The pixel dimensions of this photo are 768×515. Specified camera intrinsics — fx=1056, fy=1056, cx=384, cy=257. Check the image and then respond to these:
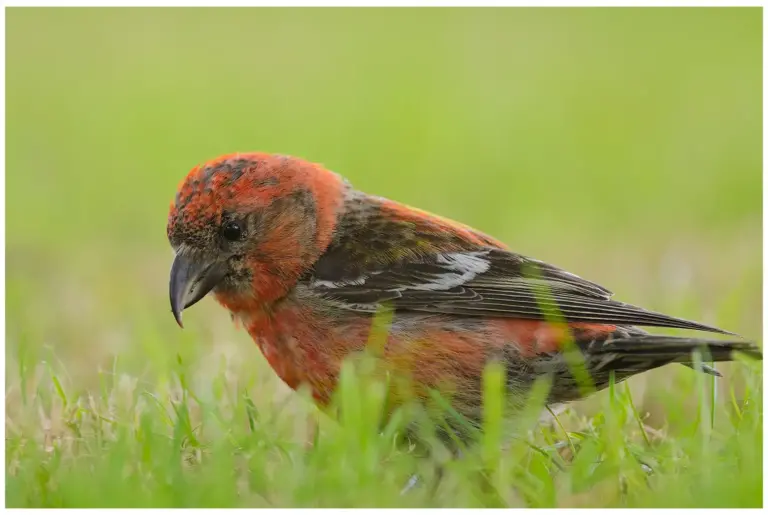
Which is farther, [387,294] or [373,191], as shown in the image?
[373,191]

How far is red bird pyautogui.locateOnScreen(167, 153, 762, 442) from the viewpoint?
161 inches

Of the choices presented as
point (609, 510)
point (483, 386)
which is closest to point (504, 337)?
point (483, 386)

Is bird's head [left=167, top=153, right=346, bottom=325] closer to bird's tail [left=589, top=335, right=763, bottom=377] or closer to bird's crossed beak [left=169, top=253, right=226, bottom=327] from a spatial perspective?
bird's crossed beak [left=169, top=253, right=226, bottom=327]

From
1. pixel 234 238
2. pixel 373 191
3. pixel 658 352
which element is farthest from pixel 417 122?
pixel 658 352

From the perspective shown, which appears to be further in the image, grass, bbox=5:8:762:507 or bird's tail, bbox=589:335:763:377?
bird's tail, bbox=589:335:763:377

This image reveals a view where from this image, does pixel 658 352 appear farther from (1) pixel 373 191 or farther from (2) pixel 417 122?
(2) pixel 417 122

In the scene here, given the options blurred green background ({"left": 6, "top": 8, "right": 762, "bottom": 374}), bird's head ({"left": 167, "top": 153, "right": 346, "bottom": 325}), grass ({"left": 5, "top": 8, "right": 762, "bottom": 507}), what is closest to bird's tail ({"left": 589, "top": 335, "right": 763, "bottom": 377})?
grass ({"left": 5, "top": 8, "right": 762, "bottom": 507})

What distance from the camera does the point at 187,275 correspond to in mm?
4324

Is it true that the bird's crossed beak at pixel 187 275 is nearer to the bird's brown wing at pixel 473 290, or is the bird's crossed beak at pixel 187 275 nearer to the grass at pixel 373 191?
the grass at pixel 373 191

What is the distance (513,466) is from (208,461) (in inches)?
41.2

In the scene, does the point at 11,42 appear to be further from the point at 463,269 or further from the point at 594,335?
the point at 594,335

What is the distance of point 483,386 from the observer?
4.05m

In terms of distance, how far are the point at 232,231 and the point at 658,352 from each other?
1.76 m

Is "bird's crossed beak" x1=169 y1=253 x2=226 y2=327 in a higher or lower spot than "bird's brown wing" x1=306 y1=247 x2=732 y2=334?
lower
